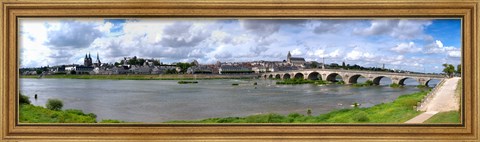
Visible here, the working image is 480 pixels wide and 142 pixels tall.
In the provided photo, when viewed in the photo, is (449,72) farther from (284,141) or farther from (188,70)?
(188,70)

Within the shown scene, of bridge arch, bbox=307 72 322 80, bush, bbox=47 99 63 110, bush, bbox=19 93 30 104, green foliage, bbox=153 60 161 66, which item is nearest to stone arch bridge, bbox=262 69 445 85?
bridge arch, bbox=307 72 322 80

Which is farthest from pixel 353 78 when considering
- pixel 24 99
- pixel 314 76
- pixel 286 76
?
pixel 24 99

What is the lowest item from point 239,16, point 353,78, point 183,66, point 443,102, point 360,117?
point 360,117

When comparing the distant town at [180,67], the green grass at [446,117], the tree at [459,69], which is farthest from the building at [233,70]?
the tree at [459,69]

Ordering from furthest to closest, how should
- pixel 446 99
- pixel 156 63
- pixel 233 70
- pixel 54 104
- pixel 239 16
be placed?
pixel 233 70 → pixel 156 63 → pixel 54 104 → pixel 446 99 → pixel 239 16

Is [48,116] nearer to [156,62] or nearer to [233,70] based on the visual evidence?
[156,62]

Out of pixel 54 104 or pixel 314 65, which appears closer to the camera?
pixel 54 104

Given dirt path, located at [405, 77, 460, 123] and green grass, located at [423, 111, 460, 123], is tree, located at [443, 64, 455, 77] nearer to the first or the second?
dirt path, located at [405, 77, 460, 123]
